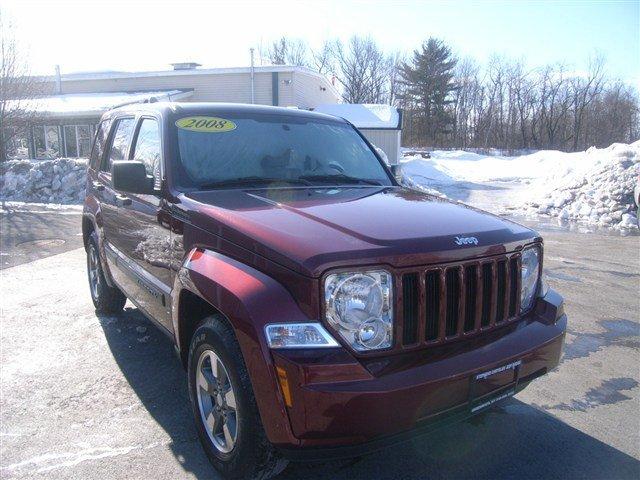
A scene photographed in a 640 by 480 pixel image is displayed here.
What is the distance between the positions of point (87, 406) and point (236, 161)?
2004 millimetres

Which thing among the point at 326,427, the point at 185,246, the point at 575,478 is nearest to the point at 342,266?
the point at 326,427

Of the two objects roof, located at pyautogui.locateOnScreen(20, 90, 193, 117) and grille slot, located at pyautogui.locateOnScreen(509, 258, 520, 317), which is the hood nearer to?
grille slot, located at pyautogui.locateOnScreen(509, 258, 520, 317)

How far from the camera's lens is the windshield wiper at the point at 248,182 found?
11.4 ft

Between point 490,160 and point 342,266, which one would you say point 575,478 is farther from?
point 490,160

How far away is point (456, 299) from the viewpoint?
101 inches

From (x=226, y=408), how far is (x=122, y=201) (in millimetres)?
2225

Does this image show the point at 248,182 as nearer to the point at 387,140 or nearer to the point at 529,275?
the point at 529,275

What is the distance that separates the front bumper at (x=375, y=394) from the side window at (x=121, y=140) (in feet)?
10.1

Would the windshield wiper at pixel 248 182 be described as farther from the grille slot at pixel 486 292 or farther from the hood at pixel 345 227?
the grille slot at pixel 486 292

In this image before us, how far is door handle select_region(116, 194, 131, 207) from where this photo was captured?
418 cm

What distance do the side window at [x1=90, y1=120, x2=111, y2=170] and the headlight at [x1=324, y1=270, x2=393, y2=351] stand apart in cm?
389

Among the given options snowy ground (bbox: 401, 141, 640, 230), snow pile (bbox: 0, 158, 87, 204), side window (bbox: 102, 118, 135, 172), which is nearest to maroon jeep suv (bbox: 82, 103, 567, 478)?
side window (bbox: 102, 118, 135, 172)

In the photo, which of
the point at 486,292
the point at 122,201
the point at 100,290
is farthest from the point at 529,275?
the point at 100,290

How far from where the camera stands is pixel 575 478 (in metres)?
2.88
